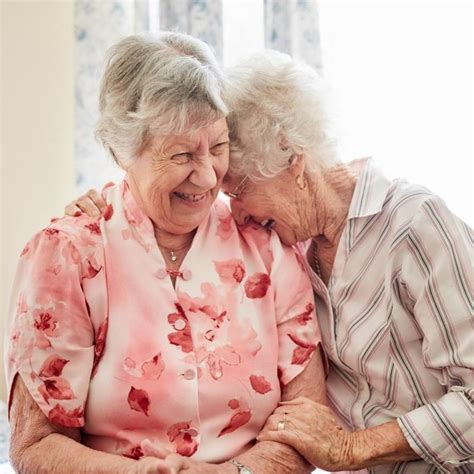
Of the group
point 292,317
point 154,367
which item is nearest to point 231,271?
point 292,317

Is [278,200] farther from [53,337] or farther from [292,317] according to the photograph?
[53,337]

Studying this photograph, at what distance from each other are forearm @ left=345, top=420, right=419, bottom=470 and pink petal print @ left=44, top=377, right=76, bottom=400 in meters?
0.56

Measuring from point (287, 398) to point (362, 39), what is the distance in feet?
4.97

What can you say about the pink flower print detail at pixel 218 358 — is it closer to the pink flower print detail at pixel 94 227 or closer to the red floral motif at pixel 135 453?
the red floral motif at pixel 135 453

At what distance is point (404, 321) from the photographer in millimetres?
1713

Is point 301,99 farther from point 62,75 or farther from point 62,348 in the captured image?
point 62,75

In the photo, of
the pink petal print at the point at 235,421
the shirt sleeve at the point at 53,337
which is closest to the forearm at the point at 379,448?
the pink petal print at the point at 235,421

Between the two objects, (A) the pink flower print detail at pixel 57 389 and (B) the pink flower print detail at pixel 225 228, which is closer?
(A) the pink flower print detail at pixel 57 389

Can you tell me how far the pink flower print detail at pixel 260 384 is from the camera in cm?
168

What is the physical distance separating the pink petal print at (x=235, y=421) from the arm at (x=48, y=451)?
0.16m

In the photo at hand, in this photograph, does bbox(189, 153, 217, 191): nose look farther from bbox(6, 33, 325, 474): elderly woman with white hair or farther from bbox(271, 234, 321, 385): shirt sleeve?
bbox(271, 234, 321, 385): shirt sleeve

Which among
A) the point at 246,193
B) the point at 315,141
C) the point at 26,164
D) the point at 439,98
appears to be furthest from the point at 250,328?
the point at 26,164

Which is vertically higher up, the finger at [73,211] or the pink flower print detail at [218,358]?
the finger at [73,211]

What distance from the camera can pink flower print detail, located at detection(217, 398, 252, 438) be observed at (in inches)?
65.4
